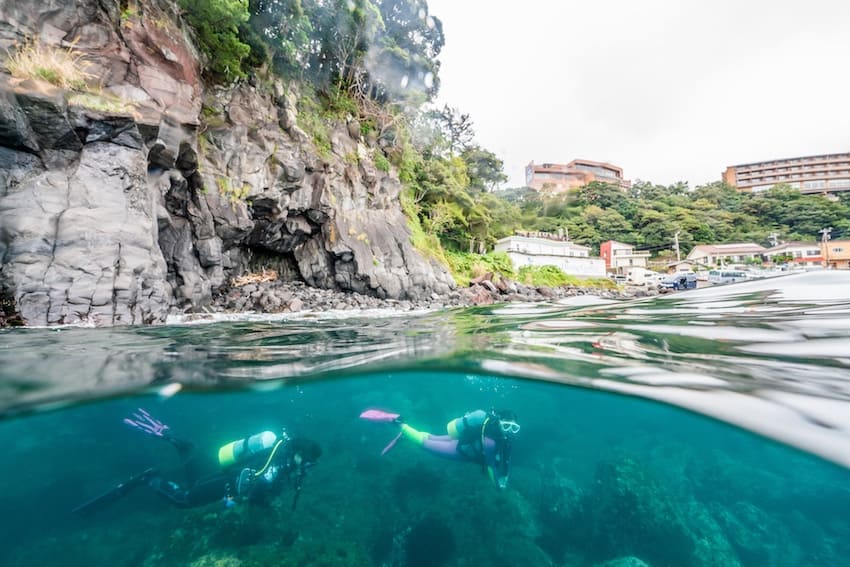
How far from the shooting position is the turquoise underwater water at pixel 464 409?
4688 mm

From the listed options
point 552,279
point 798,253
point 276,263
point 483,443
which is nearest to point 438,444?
point 483,443

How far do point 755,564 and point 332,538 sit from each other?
7.47m

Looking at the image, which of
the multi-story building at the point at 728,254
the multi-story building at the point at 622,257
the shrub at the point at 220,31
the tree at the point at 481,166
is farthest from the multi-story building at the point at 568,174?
the shrub at the point at 220,31

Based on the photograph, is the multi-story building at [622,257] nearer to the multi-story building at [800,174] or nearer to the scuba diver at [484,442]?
the scuba diver at [484,442]

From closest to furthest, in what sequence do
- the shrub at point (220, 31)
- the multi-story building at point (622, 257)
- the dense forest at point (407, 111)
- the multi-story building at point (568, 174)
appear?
the shrub at point (220, 31), the dense forest at point (407, 111), the multi-story building at point (622, 257), the multi-story building at point (568, 174)

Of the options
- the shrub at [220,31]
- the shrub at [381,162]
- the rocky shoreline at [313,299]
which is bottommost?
the rocky shoreline at [313,299]

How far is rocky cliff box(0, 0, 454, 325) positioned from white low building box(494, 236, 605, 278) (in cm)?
1835

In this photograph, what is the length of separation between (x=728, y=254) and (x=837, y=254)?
396 inches

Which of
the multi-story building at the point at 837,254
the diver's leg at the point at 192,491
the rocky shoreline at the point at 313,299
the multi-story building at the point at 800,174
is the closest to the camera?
the diver's leg at the point at 192,491

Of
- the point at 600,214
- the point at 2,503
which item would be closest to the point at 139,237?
the point at 2,503

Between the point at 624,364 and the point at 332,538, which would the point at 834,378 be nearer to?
the point at 624,364

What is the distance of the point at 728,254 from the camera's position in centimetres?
4506

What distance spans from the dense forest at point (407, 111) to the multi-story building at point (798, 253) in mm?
3836

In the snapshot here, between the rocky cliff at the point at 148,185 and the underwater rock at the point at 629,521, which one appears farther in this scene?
the rocky cliff at the point at 148,185
